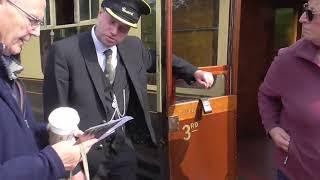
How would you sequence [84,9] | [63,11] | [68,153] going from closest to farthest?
1. [68,153]
2. [84,9]
3. [63,11]

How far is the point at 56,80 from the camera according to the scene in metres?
2.14

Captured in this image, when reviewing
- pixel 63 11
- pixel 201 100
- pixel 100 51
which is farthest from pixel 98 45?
pixel 63 11

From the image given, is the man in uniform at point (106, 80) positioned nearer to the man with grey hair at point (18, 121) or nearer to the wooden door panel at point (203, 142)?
the wooden door panel at point (203, 142)

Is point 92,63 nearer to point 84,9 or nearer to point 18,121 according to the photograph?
point 18,121

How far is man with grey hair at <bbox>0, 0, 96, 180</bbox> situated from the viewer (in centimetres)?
132

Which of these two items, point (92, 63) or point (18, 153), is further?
point (92, 63)

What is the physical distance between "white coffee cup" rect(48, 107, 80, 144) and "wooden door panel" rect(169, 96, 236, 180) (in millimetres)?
1164

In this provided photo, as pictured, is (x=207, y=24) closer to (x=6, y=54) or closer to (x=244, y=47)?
(x=6, y=54)

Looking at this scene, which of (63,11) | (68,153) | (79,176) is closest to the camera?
(68,153)

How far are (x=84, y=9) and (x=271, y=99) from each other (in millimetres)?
2010

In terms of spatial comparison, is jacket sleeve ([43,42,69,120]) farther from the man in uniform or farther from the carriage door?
the carriage door

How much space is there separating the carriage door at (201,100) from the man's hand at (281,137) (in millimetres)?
715

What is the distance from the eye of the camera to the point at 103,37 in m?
2.23

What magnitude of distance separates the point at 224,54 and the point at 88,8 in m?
1.27
